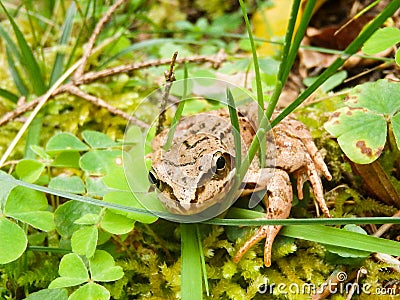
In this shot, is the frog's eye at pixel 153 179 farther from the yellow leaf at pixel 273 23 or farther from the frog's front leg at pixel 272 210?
the yellow leaf at pixel 273 23

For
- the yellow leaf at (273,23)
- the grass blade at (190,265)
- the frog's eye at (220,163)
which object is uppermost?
the yellow leaf at (273,23)

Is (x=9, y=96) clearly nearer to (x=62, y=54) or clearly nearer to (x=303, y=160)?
(x=62, y=54)

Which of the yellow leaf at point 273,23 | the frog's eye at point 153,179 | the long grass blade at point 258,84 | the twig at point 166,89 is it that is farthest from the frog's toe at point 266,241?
the yellow leaf at point 273,23

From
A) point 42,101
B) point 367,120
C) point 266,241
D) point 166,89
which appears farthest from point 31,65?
point 367,120

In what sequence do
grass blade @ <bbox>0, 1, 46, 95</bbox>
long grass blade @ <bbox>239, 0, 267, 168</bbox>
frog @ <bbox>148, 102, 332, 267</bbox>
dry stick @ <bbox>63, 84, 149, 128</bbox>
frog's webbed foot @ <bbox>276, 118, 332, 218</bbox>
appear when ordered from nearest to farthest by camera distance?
long grass blade @ <bbox>239, 0, 267, 168</bbox> < frog @ <bbox>148, 102, 332, 267</bbox> < frog's webbed foot @ <bbox>276, 118, 332, 218</bbox> < grass blade @ <bbox>0, 1, 46, 95</bbox> < dry stick @ <bbox>63, 84, 149, 128</bbox>

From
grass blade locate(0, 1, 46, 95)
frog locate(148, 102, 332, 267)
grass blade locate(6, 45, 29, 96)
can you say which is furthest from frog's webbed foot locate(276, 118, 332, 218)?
grass blade locate(6, 45, 29, 96)

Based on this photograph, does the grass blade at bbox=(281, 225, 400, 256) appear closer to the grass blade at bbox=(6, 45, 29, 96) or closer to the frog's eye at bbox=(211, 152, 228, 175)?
the frog's eye at bbox=(211, 152, 228, 175)
